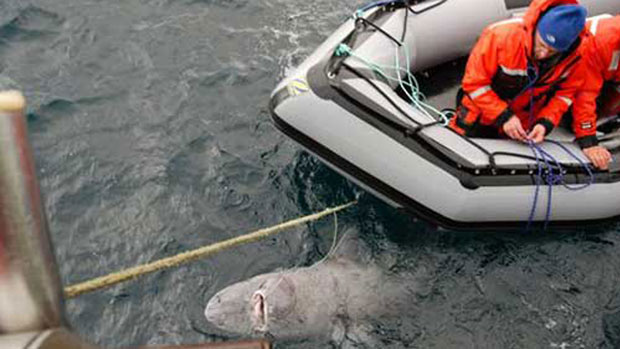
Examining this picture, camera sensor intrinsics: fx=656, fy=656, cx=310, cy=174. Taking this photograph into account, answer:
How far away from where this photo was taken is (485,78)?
4.95m

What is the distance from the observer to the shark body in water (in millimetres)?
4492

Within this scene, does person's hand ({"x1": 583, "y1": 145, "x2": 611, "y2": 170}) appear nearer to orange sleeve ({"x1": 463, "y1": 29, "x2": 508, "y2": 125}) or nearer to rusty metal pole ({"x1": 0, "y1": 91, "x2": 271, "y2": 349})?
orange sleeve ({"x1": 463, "y1": 29, "x2": 508, "y2": 125})

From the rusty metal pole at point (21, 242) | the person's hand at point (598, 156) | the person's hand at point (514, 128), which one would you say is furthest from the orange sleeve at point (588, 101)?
the rusty metal pole at point (21, 242)

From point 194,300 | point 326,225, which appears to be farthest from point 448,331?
point 194,300

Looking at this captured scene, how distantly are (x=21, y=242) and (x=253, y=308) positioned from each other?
3270 mm

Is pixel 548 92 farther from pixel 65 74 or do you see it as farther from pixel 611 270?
pixel 65 74

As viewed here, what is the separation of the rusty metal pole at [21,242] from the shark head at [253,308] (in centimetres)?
305

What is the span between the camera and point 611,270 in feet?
17.4

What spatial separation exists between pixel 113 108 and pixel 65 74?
72cm

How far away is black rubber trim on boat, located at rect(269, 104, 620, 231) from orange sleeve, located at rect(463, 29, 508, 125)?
2.78 ft

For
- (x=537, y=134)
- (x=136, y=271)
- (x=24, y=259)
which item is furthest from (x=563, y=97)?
(x=24, y=259)

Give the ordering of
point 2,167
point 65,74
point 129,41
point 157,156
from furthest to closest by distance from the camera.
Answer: point 129,41, point 65,74, point 157,156, point 2,167

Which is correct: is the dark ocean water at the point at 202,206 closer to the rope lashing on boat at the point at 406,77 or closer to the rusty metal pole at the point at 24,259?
the rope lashing on boat at the point at 406,77

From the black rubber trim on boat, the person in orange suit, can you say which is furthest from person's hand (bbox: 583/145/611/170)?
the black rubber trim on boat
